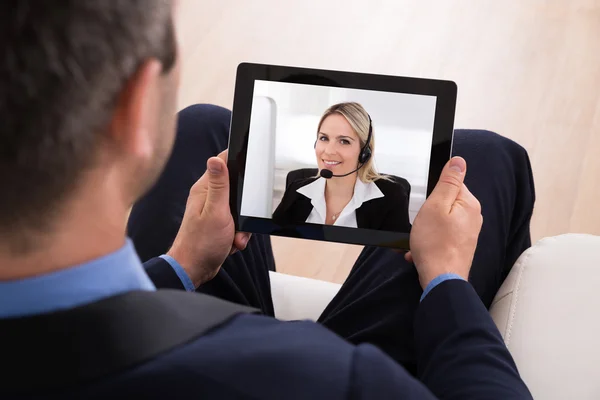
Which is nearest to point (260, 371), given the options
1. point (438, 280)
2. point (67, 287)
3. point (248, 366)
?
point (248, 366)

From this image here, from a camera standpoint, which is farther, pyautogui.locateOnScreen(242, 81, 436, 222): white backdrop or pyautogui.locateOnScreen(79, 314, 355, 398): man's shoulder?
pyautogui.locateOnScreen(242, 81, 436, 222): white backdrop

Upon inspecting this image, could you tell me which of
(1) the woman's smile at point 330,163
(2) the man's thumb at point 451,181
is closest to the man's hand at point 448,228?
(2) the man's thumb at point 451,181

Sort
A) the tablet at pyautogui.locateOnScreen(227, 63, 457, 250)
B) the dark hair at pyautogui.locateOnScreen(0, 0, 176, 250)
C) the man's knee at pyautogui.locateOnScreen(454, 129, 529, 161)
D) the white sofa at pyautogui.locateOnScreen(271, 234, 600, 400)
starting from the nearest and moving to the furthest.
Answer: the dark hair at pyautogui.locateOnScreen(0, 0, 176, 250) < the white sofa at pyautogui.locateOnScreen(271, 234, 600, 400) < the tablet at pyautogui.locateOnScreen(227, 63, 457, 250) < the man's knee at pyautogui.locateOnScreen(454, 129, 529, 161)

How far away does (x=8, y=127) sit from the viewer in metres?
0.40

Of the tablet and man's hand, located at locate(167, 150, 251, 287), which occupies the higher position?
the tablet

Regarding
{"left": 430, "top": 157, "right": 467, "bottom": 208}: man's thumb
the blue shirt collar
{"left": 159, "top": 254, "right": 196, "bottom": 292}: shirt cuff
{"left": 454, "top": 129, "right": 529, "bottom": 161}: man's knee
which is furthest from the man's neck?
{"left": 454, "top": 129, "right": 529, "bottom": 161}: man's knee

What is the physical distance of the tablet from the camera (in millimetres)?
895

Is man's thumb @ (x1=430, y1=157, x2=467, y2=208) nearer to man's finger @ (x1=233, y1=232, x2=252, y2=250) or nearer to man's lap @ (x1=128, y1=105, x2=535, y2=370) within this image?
man's lap @ (x1=128, y1=105, x2=535, y2=370)

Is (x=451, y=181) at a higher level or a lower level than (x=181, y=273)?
higher

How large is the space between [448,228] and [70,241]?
0.54m

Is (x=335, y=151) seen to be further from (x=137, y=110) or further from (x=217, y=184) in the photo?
(x=137, y=110)

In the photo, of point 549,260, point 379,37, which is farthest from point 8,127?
point 379,37

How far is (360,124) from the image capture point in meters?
0.92

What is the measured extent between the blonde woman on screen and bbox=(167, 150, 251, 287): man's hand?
8 cm
